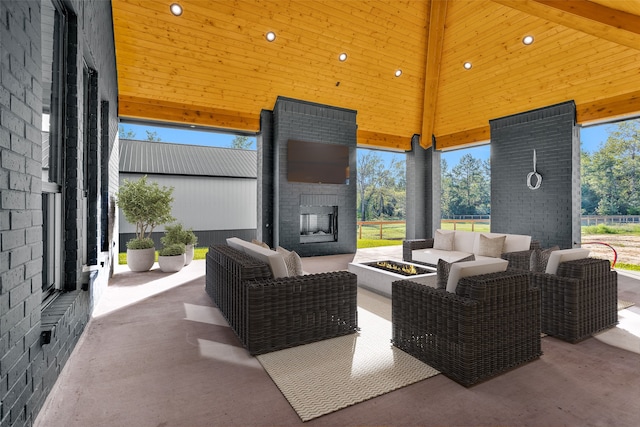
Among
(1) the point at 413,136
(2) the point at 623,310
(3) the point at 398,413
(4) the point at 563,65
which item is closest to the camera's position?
(3) the point at 398,413

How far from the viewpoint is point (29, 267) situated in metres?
1.60

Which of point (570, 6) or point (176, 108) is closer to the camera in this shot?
point (570, 6)

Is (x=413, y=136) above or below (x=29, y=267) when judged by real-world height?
above

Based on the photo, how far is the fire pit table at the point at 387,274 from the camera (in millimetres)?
3801

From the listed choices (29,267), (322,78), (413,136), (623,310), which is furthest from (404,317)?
(413,136)

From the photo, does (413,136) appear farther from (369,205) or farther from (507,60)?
(369,205)

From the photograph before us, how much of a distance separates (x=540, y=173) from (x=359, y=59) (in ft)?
14.1

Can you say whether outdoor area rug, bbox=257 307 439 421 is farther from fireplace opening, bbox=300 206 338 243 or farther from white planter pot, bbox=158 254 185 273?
fireplace opening, bbox=300 206 338 243

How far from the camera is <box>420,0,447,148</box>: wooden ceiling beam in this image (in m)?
6.25

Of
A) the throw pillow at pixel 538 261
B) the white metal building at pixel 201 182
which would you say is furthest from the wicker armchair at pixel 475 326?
the white metal building at pixel 201 182

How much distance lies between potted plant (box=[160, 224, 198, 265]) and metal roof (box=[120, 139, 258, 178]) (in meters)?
4.46

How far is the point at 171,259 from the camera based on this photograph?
5535 mm

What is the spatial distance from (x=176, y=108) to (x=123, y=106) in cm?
92

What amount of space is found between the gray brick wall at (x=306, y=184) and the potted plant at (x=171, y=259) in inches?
80.2
